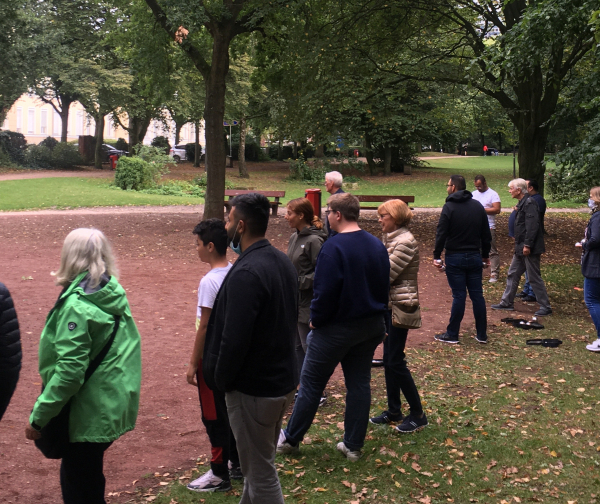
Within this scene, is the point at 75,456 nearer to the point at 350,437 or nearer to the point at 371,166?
the point at 350,437

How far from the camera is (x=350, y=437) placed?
4.84 meters

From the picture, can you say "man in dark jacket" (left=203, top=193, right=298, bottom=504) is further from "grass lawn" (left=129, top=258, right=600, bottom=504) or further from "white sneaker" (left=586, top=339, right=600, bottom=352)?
"white sneaker" (left=586, top=339, right=600, bottom=352)

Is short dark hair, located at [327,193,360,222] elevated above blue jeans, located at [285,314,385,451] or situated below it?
above

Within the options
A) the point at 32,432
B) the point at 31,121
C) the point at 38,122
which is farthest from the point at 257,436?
the point at 38,122

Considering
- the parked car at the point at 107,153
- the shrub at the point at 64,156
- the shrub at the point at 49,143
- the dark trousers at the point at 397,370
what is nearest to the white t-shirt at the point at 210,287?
the dark trousers at the point at 397,370

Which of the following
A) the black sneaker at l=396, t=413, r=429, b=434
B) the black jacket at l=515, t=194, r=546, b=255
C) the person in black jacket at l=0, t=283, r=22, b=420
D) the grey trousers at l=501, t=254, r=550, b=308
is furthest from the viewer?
the grey trousers at l=501, t=254, r=550, b=308

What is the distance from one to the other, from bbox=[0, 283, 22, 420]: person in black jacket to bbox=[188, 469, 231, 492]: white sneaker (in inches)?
67.2

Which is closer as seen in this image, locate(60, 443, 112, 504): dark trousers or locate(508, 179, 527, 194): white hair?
locate(60, 443, 112, 504): dark trousers

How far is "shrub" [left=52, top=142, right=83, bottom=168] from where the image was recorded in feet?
134

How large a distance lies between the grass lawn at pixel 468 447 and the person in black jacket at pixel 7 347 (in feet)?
5.40

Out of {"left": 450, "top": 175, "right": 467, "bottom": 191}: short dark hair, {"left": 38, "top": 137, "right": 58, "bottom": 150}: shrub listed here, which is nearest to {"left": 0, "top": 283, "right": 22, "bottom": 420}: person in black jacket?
{"left": 450, "top": 175, "right": 467, "bottom": 191}: short dark hair

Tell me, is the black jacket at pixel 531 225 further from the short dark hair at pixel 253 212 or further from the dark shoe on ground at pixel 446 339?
the short dark hair at pixel 253 212

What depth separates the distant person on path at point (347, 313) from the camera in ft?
14.4

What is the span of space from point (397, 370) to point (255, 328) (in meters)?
2.14
